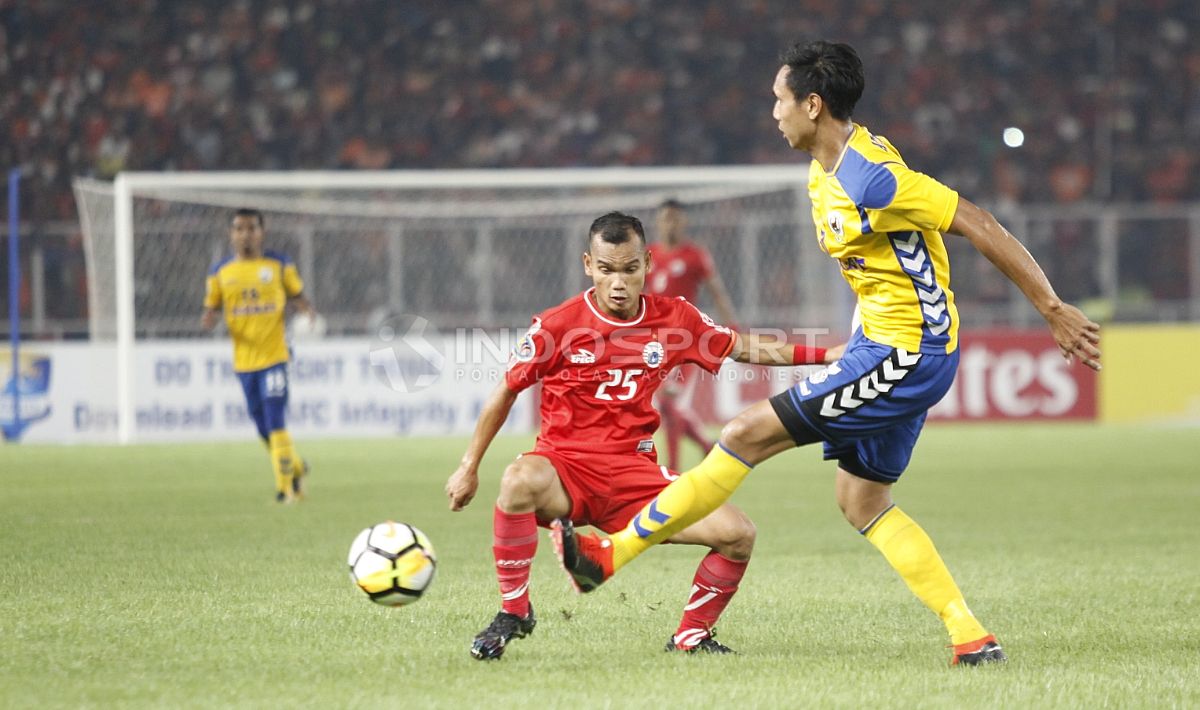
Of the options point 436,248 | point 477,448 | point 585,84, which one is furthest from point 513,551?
point 585,84

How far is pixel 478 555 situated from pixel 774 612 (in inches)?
79.8

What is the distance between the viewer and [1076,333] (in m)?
4.12

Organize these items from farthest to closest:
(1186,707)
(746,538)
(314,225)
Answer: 1. (314,225)
2. (746,538)
3. (1186,707)

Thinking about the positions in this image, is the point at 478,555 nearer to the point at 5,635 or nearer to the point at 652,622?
the point at 652,622

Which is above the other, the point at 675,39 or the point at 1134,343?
the point at 675,39

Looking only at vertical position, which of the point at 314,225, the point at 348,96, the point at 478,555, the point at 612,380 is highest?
the point at 348,96

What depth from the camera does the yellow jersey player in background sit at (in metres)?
10.3

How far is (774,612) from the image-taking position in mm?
5523

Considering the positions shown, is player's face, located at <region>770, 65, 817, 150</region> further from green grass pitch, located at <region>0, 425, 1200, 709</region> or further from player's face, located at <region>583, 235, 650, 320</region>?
green grass pitch, located at <region>0, 425, 1200, 709</region>

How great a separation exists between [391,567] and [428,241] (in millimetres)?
13113

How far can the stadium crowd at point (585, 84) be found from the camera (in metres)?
20.5

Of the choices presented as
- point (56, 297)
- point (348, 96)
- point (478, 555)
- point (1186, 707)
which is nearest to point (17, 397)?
point (56, 297)

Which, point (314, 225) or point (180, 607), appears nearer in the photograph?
point (180, 607)

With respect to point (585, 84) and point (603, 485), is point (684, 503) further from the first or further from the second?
point (585, 84)
